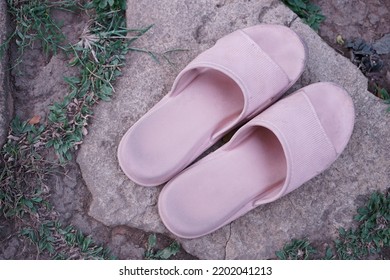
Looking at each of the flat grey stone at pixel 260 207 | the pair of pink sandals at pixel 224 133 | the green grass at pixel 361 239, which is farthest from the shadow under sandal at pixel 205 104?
the green grass at pixel 361 239

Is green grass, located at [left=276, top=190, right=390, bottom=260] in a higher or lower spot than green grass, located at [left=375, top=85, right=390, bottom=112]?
lower

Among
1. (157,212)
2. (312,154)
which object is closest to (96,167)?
(157,212)

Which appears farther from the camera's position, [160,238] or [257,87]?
[160,238]

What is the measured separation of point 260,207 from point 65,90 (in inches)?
36.8

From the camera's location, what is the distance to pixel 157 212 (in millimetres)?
2072

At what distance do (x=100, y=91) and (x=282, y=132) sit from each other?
76cm

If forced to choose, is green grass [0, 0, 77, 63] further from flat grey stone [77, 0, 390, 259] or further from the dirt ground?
flat grey stone [77, 0, 390, 259]

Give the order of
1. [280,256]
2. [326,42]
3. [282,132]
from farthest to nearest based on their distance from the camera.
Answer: [326,42]
[280,256]
[282,132]

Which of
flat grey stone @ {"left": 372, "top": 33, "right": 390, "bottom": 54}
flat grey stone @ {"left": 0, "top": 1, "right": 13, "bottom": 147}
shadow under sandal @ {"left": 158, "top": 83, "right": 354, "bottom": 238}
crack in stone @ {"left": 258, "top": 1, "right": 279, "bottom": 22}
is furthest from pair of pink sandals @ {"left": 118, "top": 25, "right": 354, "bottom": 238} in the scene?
flat grey stone @ {"left": 0, "top": 1, "right": 13, "bottom": 147}

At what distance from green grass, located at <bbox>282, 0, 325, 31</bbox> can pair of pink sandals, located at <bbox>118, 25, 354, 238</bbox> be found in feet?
0.85

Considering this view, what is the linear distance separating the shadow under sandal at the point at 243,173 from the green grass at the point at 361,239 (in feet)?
0.91

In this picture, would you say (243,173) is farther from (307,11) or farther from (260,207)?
(307,11)

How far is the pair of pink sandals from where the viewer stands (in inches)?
75.8

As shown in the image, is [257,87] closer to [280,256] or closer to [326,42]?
[326,42]
